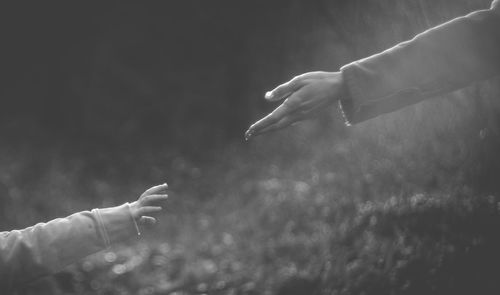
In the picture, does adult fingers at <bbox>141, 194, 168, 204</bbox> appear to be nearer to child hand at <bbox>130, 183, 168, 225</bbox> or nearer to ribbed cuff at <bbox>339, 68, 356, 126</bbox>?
child hand at <bbox>130, 183, 168, 225</bbox>

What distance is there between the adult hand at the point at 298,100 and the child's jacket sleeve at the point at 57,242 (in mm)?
284

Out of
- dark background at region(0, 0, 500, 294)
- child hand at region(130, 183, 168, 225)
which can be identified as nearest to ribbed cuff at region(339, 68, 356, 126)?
child hand at region(130, 183, 168, 225)

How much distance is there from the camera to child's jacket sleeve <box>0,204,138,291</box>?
0.91 meters

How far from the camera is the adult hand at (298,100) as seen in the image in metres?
0.82

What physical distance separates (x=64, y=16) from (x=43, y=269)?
2664mm

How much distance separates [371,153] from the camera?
2793 millimetres

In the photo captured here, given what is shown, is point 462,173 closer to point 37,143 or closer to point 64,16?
point 64,16

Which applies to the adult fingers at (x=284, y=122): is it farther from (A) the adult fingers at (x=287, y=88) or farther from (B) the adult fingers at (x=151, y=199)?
(B) the adult fingers at (x=151, y=199)

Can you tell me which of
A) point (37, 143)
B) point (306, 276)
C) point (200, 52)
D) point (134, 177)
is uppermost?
point (200, 52)

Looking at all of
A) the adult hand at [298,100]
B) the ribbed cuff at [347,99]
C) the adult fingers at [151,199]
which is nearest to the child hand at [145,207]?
the adult fingers at [151,199]

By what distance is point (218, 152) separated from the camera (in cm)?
408

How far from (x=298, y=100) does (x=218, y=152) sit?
3275mm

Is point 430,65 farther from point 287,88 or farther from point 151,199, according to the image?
point 151,199

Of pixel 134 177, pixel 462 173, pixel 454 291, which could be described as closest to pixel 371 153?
pixel 462 173
